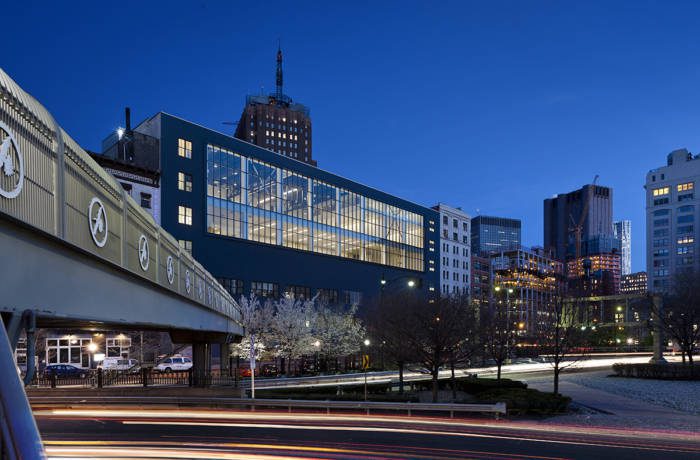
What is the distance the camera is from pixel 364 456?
18.0 metres

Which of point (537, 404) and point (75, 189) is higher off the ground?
point (75, 189)

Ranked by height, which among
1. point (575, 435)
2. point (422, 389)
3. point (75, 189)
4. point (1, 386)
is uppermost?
point (75, 189)

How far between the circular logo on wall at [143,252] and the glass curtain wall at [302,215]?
53.9 meters

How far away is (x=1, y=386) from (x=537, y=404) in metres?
29.2

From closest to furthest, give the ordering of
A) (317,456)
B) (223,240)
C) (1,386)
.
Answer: (1,386) < (317,456) < (223,240)

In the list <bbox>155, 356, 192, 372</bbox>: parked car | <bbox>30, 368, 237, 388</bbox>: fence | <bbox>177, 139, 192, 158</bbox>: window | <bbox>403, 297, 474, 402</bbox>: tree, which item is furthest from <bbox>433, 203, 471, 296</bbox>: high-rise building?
<bbox>30, 368, 237, 388</bbox>: fence

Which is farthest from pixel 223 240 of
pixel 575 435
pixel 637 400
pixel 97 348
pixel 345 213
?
pixel 575 435

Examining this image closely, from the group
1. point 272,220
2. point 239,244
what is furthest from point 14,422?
point 272,220

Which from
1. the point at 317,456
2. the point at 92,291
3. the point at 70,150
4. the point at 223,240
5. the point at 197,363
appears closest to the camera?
the point at 70,150

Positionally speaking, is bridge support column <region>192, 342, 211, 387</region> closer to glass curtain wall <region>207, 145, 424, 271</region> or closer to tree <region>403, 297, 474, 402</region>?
tree <region>403, 297, 474, 402</region>

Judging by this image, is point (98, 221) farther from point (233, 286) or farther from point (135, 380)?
point (233, 286)

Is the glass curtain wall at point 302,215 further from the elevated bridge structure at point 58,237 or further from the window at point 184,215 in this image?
the elevated bridge structure at point 58,237

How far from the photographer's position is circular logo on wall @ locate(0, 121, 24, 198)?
9.39 metres

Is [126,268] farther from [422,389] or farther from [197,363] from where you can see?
[422,389]
